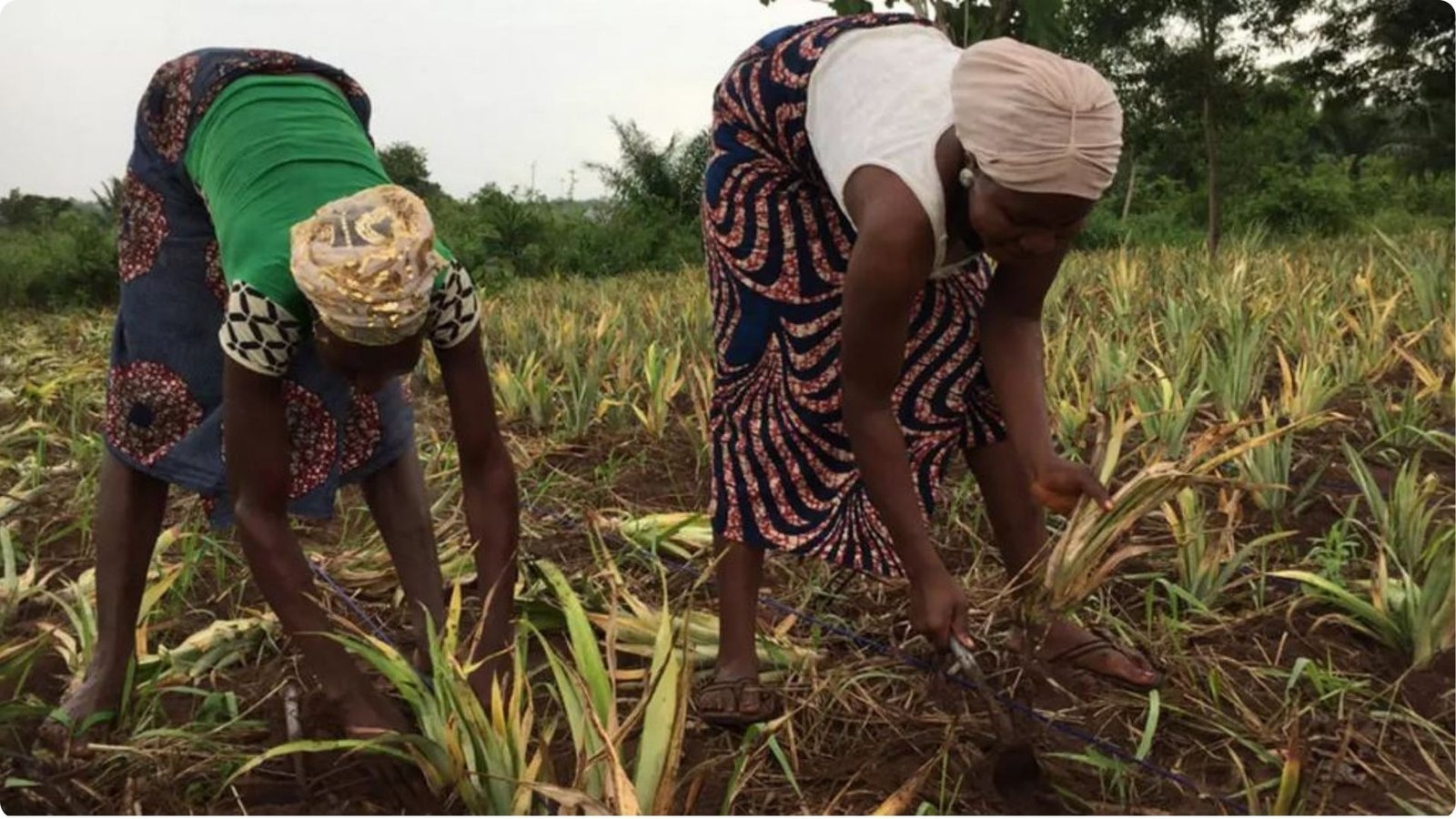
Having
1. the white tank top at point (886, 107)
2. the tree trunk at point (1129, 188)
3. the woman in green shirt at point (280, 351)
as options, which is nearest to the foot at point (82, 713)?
the woman in green shirt at point (280, 351)

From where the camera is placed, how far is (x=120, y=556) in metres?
1.74

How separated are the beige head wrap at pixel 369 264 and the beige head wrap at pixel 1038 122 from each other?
2.05 ft

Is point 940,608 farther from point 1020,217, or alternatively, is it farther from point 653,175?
point 653,175

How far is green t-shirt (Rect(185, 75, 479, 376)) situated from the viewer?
1366 millimetres

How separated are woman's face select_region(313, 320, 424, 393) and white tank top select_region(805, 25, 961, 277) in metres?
0.56

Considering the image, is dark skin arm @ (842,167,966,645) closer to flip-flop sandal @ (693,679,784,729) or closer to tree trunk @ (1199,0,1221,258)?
flip-flop sandal @ (693,679,784,729)

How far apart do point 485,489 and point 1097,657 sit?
898 millimetres

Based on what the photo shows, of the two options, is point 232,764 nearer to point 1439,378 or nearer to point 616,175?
point 1439,378

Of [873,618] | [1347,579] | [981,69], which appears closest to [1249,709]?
[1347,579]

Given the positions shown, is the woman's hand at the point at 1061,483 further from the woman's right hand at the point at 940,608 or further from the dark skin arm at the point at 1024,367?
the woman's right hand at the point at 940,608

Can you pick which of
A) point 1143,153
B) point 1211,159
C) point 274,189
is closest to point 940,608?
point 274,189

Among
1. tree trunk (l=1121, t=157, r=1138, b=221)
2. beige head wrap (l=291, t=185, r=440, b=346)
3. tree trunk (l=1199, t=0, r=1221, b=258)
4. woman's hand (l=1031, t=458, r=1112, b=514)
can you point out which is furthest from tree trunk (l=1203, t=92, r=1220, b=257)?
beige head wrap (l=291, t=185, r=440, b=346)

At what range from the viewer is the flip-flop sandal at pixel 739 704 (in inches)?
65.2

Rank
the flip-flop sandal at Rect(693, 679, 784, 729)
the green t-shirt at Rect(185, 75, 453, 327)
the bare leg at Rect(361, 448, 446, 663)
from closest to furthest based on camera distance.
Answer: the green t-shirt at Rect(185, 75, 453, 327), the flip-flop sandal at Rect(693, 679, 784, 729), the bare leg at Rect(361, 448, 446, 663)
